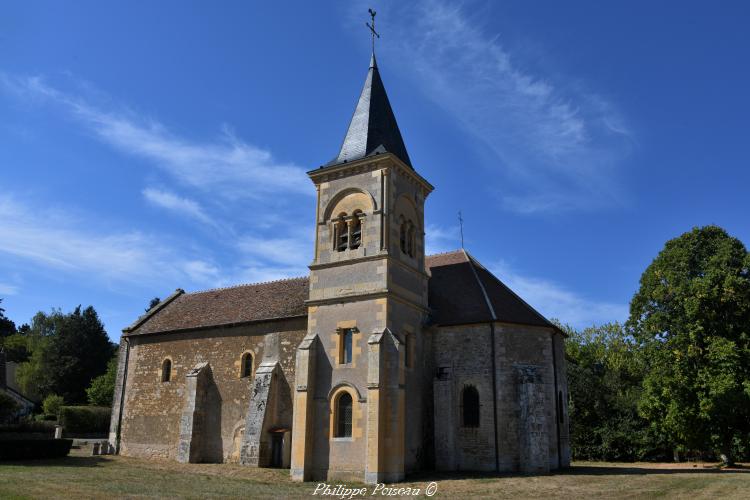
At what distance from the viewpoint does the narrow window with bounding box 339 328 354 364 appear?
22.8 metres

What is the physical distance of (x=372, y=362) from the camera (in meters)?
21.4

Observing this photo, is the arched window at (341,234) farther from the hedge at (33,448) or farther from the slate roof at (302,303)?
the hedge at (33,448)

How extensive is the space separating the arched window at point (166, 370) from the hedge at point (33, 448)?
5.08m

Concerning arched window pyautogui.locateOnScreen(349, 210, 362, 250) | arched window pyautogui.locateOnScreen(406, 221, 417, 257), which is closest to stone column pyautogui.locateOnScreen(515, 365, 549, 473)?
arched window pyautogui.locateOnScreen(406, 221, 417, 257)

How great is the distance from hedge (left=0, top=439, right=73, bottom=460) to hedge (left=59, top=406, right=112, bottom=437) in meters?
19.6

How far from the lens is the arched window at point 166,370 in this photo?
98.1 ft

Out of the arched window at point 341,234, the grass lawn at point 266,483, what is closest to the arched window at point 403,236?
→ the arched window at point 341,234

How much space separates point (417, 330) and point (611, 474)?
29.8 feet

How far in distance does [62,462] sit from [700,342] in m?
27.6

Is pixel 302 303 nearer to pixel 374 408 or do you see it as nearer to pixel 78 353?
A: pixel 374 408

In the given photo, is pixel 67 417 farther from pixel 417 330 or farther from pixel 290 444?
pixel 417 330

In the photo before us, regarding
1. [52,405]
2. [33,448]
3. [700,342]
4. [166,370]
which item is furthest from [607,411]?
[52,405]

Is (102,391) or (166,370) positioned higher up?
(166,370)

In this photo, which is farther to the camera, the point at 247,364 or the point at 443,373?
the point at 247,364
